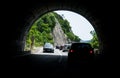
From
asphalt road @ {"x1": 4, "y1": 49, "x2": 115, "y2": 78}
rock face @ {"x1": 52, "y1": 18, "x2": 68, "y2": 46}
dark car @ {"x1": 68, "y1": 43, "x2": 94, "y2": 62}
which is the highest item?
rock face @ {"x1": 52, "y1": 18, "x2": 68, "y2": 46}

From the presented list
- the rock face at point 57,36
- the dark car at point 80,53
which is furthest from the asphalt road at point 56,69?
the rock face at point 57,36

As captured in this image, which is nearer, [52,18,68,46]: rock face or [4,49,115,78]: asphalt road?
[4,49,115,78]: asphalt road

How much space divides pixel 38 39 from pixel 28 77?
83.3 metres

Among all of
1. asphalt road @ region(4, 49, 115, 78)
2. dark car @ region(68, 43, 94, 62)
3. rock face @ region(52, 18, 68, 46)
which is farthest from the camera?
rock face @ region(52, 18, 68, 46)

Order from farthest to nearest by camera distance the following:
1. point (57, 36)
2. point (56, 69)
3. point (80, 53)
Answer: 1. point (57, 36)
2. point (80, 53)
3. point (56, 69)

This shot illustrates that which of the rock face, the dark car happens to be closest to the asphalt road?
the dark car

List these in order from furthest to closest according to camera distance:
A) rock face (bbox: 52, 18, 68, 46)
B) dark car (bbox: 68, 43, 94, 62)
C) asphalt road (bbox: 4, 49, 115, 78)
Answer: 1. rock face (bbox: 52, 18, 68, 46)
2. dark car (bbox: 68, 43, 94, 62)
3. asphalt road (bbox: 4, 49, 115, 78)

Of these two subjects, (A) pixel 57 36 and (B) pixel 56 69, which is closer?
(B) pixel 56 69

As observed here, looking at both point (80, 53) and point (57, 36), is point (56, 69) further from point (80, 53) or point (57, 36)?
point (57, 36)

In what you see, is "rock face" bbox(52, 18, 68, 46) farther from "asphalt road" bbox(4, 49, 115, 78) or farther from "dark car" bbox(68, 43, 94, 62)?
"asphalt road" bbox(4, 49, 115, 78)

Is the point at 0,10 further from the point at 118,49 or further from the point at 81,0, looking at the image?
the point at 118,49

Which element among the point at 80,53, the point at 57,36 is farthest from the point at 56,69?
the point at 57,36

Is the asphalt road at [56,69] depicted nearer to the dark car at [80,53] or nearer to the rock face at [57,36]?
the dark car at [80,53]

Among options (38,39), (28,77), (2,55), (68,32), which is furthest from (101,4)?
(68,32)
